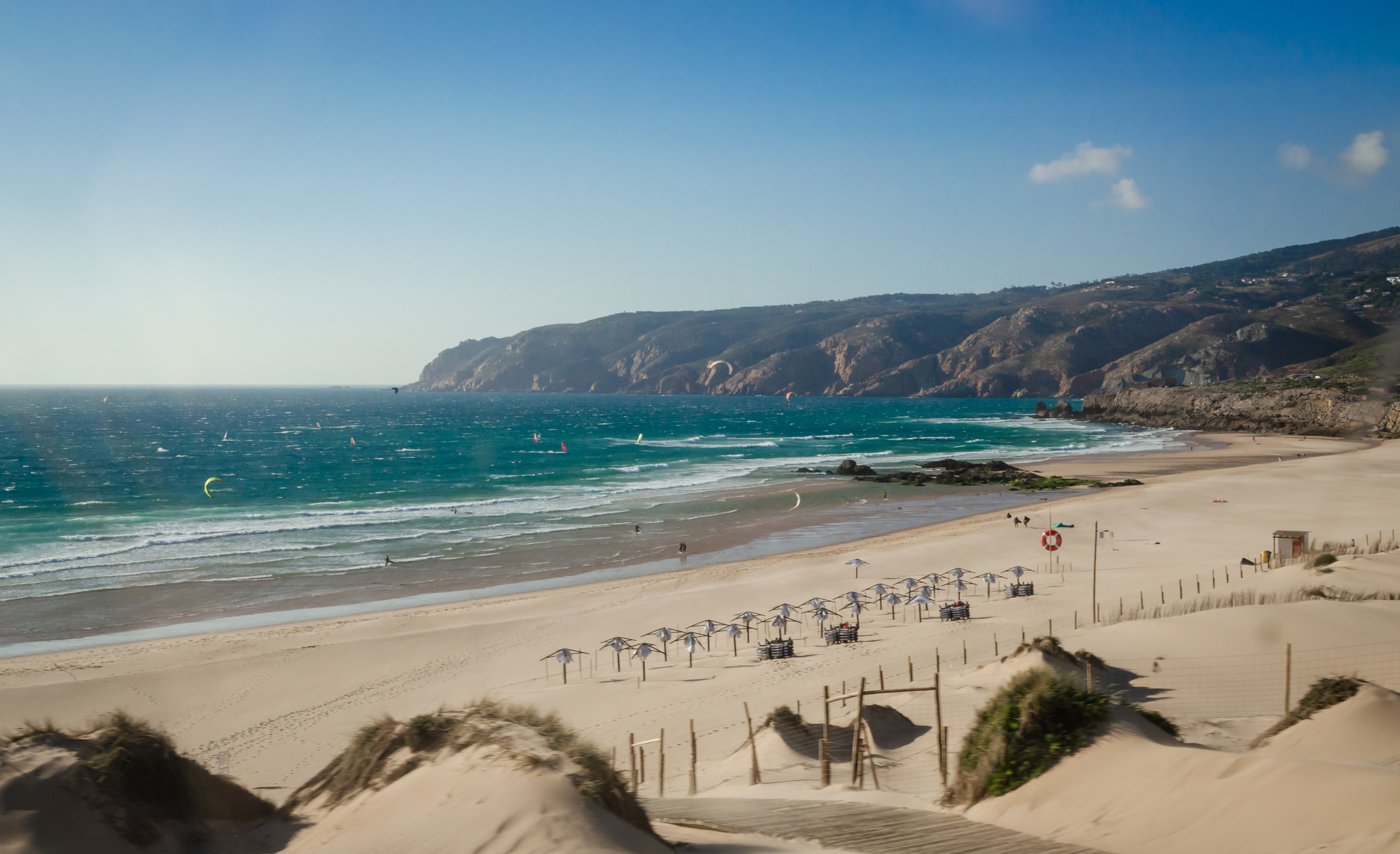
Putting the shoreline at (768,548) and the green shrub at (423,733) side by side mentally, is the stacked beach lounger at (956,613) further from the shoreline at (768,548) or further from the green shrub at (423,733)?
the green shrub at (423,733)

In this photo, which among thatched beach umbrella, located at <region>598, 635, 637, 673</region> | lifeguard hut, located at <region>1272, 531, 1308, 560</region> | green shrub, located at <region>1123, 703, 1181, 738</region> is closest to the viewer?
green shrub, located at <region>1123, 703, 1181, 738</region>

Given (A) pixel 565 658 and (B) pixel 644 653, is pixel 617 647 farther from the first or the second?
(A) pixel 565 658

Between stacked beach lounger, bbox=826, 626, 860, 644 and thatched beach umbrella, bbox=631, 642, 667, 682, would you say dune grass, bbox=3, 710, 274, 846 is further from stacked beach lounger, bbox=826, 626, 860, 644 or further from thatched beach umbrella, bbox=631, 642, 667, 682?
stacked beach lounger, bbox=826, 626, 860, 644

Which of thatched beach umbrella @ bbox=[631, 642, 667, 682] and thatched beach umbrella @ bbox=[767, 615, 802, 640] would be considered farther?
thatched beach umbrella @ bbox=[767, 615, 802, 640]

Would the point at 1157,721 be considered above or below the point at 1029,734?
below

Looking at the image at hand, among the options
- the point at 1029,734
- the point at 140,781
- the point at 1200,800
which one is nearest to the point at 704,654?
the point at 1029,734

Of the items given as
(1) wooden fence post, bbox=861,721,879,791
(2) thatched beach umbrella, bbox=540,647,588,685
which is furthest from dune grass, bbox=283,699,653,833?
(2) thatched beach umbrella, bbox=540,647,588,685
